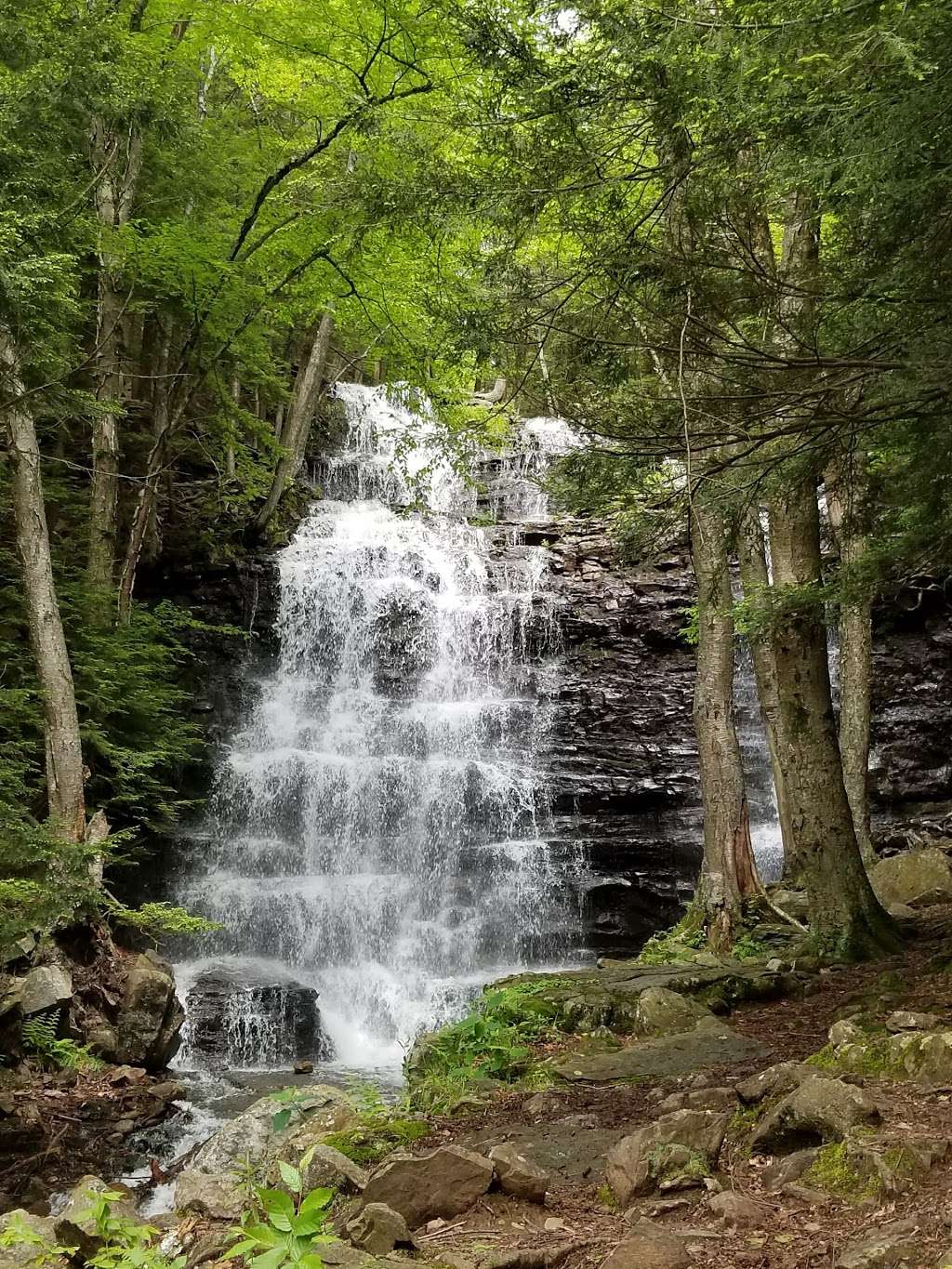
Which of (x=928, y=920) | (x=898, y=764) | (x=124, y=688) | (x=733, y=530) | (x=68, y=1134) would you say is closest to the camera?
(x=733, y=530)

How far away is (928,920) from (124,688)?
31.6 feet

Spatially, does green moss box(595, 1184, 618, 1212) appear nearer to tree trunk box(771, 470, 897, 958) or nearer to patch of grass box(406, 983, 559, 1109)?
patch of grass box(406, 983, 559, 1109)

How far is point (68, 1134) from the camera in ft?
22.1

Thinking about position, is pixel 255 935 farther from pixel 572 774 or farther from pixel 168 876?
pixel 572 774

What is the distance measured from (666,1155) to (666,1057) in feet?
6.62

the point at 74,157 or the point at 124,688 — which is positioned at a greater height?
the point at 74,157

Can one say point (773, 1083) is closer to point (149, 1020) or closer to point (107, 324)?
point (149, 1020)

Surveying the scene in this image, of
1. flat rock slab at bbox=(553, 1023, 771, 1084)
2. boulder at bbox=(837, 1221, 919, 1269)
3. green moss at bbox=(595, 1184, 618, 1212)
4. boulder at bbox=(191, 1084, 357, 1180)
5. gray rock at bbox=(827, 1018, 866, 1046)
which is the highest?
boulder at bbox=(837, 1221, 919, 1269)

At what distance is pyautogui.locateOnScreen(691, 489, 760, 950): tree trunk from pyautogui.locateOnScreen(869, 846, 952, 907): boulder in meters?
2.12

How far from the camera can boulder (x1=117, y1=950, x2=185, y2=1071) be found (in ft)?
27.6

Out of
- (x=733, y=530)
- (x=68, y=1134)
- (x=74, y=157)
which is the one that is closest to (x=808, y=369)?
(x=733, y=530)

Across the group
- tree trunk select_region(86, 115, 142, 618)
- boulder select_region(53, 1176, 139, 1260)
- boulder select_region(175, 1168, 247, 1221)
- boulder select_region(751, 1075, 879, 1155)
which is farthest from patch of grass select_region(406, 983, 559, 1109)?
tree trunk select_region(86, 115, 142, 618)

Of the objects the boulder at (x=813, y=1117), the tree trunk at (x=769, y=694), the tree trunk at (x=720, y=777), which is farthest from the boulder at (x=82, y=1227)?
the tree trunk at (x=769, y=694)

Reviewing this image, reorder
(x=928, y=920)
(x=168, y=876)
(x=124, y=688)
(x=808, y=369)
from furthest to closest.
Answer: (x=168, y=876) → (x=124, y=688) → (x=928, y=920) → (x=808, y=369)
